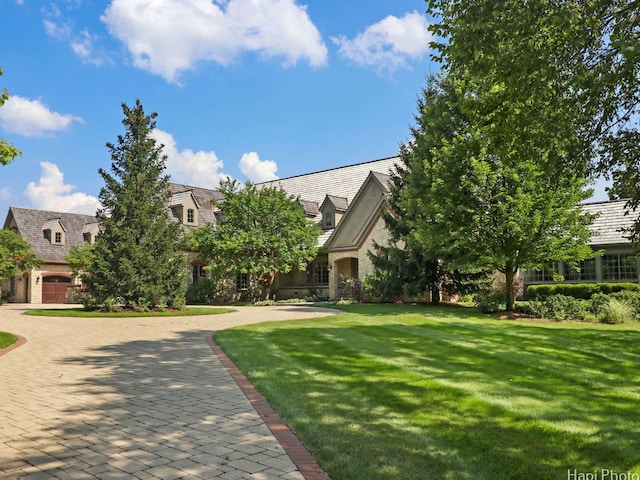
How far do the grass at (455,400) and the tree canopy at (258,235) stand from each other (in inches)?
692

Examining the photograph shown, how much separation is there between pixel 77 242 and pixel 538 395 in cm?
4292

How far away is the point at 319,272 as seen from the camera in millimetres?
35281

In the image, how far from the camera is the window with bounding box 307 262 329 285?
114 feet

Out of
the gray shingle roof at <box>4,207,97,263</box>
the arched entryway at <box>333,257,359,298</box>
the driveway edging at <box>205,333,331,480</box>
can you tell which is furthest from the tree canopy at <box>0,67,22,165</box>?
the gray shingle roof at <box>4,207,97,263</box>

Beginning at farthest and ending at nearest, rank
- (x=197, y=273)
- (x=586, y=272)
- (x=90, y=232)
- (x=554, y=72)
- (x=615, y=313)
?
(x=90, y=232) < (x=197, y=273) < (x=586, y=272) < (x=615, y=313) < (x=554, y=72)

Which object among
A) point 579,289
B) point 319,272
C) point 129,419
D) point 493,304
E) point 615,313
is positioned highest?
point 319,272

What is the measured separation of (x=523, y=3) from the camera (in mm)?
8742

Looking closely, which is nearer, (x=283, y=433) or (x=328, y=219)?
(x=283, y=433)

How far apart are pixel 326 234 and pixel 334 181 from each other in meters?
6.38

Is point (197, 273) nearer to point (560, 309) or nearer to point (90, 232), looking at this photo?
point (90, 232)

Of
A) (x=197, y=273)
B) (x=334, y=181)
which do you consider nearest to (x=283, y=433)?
(x=197, y=273)

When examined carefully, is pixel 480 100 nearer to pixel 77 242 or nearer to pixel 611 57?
pixel 611 57

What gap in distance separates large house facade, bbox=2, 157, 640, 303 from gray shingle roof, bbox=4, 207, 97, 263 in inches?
2.7

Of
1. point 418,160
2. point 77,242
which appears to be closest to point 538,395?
point 418,160
